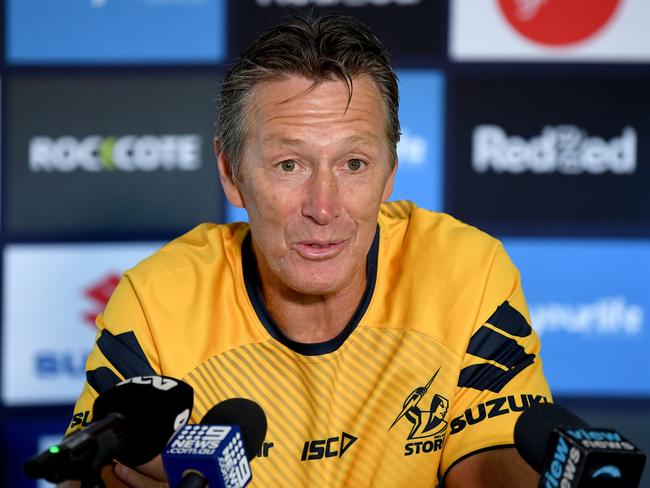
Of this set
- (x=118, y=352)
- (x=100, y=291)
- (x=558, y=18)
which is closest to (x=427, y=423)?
(x=118, y=352)

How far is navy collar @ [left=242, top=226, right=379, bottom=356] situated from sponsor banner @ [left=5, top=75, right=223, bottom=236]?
967mm

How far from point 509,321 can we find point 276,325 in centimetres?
38

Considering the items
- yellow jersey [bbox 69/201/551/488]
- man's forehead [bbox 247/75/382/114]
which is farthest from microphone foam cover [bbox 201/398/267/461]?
man's forehead [bbox 247/75/382/114]

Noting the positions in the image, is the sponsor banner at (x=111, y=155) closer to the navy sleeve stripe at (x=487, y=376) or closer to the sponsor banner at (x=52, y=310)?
the sponsor banner at (x=52, y=310)

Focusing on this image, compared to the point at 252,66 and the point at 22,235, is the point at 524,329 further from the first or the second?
the point at 22,235

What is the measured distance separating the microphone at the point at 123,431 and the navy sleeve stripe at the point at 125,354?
1.39 ft

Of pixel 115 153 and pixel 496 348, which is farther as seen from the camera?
pixel 115 153

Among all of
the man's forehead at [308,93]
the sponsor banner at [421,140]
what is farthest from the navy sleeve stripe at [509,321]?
the sponsor banner at [421,140]

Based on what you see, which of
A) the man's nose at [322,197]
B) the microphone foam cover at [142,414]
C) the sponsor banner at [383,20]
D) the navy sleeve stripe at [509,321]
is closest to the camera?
the microphone foam cover at [142,414]

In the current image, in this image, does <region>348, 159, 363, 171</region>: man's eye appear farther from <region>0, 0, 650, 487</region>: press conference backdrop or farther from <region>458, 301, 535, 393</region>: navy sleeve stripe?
<region>0, 0, 650, 487</region>: press conference backdrop

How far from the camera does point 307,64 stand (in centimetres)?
130

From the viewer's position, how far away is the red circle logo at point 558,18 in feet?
7.82

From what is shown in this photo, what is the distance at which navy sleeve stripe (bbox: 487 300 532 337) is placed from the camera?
1.36 meters

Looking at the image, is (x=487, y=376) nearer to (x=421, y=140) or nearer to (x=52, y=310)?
(x=421, y=140)
